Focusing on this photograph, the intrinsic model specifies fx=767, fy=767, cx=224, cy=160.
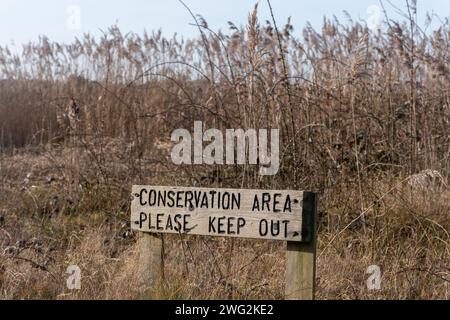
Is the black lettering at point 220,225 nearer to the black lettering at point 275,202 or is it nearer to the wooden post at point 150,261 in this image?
the black lettering at point 275,202

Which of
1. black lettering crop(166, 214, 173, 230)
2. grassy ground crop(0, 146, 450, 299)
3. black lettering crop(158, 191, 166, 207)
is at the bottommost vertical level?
grassy ground crop(0, 146, 450, 299)

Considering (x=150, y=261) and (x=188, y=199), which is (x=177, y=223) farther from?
(x=150, y=261)

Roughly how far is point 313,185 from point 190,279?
1369mm

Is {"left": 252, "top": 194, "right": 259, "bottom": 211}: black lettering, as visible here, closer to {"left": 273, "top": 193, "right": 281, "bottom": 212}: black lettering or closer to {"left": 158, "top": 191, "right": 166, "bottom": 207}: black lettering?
{"left": 273, "top": 193, "right": 281, "bottom": 212}: black lettering

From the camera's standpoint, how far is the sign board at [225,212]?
9.53 feet

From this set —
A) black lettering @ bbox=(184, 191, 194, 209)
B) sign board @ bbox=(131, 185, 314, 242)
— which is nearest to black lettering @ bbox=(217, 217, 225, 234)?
sign board @ bbox=(131, 185, 314, 242)

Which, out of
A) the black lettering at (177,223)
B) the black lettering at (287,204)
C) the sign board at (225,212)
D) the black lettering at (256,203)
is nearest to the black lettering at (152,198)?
the sign board at (225,212)

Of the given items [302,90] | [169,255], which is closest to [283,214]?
[169,255]

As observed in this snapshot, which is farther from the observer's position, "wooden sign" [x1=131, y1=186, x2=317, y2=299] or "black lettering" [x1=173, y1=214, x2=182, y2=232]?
"black lettering" [x1=173, y1=214, x2=182, y2=232]

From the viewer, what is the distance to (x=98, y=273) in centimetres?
371

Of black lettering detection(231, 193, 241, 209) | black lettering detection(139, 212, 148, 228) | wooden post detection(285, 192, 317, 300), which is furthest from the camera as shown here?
black lettering detection(139, 212, 148, 228)

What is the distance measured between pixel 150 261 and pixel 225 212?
1.61 ft

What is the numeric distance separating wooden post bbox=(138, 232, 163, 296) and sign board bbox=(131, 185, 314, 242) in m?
0.08

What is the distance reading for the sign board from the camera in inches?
114
